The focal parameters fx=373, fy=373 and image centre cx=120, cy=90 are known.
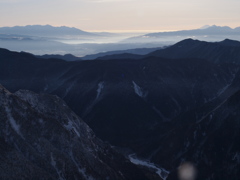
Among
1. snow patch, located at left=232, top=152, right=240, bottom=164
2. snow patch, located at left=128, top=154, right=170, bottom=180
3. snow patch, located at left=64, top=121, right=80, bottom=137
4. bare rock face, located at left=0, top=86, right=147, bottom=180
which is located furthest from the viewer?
snow patch, located at left=128, top=154, right=170, bottom=180

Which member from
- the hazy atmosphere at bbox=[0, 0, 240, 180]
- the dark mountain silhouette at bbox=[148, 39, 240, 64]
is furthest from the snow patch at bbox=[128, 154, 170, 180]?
the dark mountain silhouette at bbox=[148, 39, 240, 64]

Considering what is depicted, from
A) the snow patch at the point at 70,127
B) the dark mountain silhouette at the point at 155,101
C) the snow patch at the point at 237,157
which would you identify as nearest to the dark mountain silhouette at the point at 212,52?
the dark mountain silhouette at the point at 155,101

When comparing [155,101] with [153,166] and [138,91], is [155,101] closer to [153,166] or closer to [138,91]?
[138,91]

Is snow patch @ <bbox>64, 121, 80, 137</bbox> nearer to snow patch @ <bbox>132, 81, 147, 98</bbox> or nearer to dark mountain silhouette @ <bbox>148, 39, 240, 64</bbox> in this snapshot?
snow patch @ <bbox>132, 81, 147, 98</bbox>

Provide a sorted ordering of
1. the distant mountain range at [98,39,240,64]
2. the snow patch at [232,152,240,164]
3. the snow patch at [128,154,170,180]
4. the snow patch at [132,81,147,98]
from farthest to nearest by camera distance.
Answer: the distant mountain range at [98,39,240,64], the snow patch at [132,81,147,98], the snow patch at [128,154,170,180], the snow patch at [232,152,240,164]

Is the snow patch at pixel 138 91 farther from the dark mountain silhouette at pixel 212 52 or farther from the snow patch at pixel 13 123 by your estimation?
the snow patch at pixel 13 123

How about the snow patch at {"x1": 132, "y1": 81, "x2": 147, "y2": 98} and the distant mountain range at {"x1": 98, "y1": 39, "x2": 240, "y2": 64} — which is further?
the distant mountain range at {"x1": 98, "y1": 39, "x2": 240, "y2": 64}

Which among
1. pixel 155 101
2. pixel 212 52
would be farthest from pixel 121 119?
pixel 212 52

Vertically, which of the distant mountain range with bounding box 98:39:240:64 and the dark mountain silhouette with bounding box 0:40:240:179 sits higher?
the distant mountain range with bounding box 98:39:240:64
